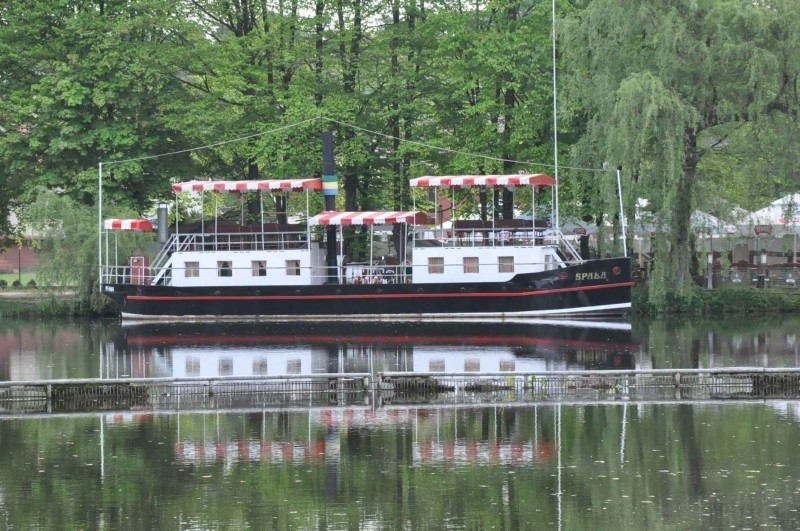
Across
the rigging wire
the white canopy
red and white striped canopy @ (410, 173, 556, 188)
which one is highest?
the rigging wire

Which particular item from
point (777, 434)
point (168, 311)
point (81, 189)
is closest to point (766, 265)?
point (168, 311)

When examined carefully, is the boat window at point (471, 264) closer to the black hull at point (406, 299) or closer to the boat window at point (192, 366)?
the black hull at point (406, 299)

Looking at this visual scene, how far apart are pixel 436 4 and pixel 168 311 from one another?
55.4 ft

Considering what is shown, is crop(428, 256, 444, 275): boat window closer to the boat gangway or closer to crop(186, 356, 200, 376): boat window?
crop(186, 356, 200, 376): boat window

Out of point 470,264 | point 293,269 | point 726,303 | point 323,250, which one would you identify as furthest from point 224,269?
point 726,303

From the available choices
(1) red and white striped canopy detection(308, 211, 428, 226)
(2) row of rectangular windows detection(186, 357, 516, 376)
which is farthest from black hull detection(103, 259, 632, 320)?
(2) row of rectangular windows detection(186, 357, 516, 376)

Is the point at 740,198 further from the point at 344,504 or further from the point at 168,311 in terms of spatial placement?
the point at 344,504

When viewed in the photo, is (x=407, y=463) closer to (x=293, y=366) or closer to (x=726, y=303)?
(x=293, y=366)

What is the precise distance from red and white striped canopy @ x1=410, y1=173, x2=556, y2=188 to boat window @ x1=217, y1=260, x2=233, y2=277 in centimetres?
800

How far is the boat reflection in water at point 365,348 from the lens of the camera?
34.1 m

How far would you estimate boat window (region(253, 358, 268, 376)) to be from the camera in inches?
1321

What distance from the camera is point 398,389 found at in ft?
95.8

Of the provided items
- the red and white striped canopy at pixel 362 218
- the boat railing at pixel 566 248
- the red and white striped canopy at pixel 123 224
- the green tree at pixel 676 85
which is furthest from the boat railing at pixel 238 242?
the green tree at pixel 676 85

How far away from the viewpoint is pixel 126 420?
Result: 2661 centimetres
